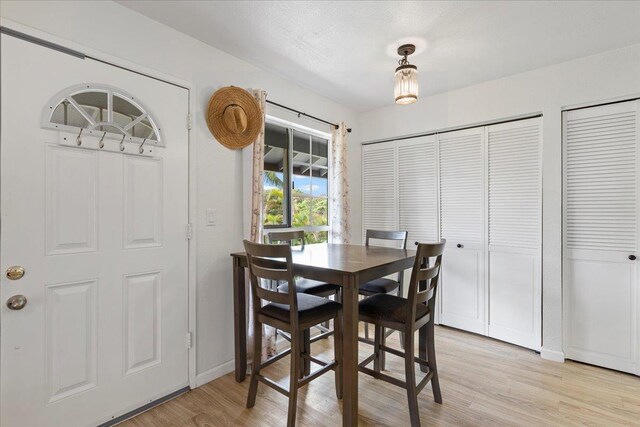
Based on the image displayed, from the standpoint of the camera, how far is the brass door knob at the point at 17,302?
145cm

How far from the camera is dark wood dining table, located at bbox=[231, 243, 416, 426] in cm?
162

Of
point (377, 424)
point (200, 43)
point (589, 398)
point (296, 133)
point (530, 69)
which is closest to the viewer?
point (377, 424)

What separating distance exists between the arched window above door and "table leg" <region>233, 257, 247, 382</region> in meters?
1.04

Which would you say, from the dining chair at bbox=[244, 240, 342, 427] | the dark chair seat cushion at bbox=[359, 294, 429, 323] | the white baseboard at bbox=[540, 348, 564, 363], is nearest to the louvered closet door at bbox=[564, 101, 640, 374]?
the white baseboard at bbox=[540, 348, 564, 363]

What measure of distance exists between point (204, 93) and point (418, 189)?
7.84 feet

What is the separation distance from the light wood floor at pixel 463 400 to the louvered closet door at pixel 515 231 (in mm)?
410

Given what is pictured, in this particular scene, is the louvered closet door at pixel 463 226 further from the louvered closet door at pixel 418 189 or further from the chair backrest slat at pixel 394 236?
the chair backrest slat at pixel 394 236

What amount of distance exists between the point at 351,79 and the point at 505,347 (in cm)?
287

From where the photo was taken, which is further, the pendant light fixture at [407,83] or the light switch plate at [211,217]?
the light switch plate at [211,217]

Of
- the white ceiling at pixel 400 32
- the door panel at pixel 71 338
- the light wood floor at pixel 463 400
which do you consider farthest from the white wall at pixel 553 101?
the door panel at pixel 71 338

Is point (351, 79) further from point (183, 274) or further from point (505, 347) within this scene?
point (505, 347)

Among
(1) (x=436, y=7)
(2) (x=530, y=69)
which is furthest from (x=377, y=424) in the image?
(2) (x=530, y=69)

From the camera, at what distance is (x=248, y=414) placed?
6.16ft

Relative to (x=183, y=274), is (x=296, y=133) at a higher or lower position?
higher
